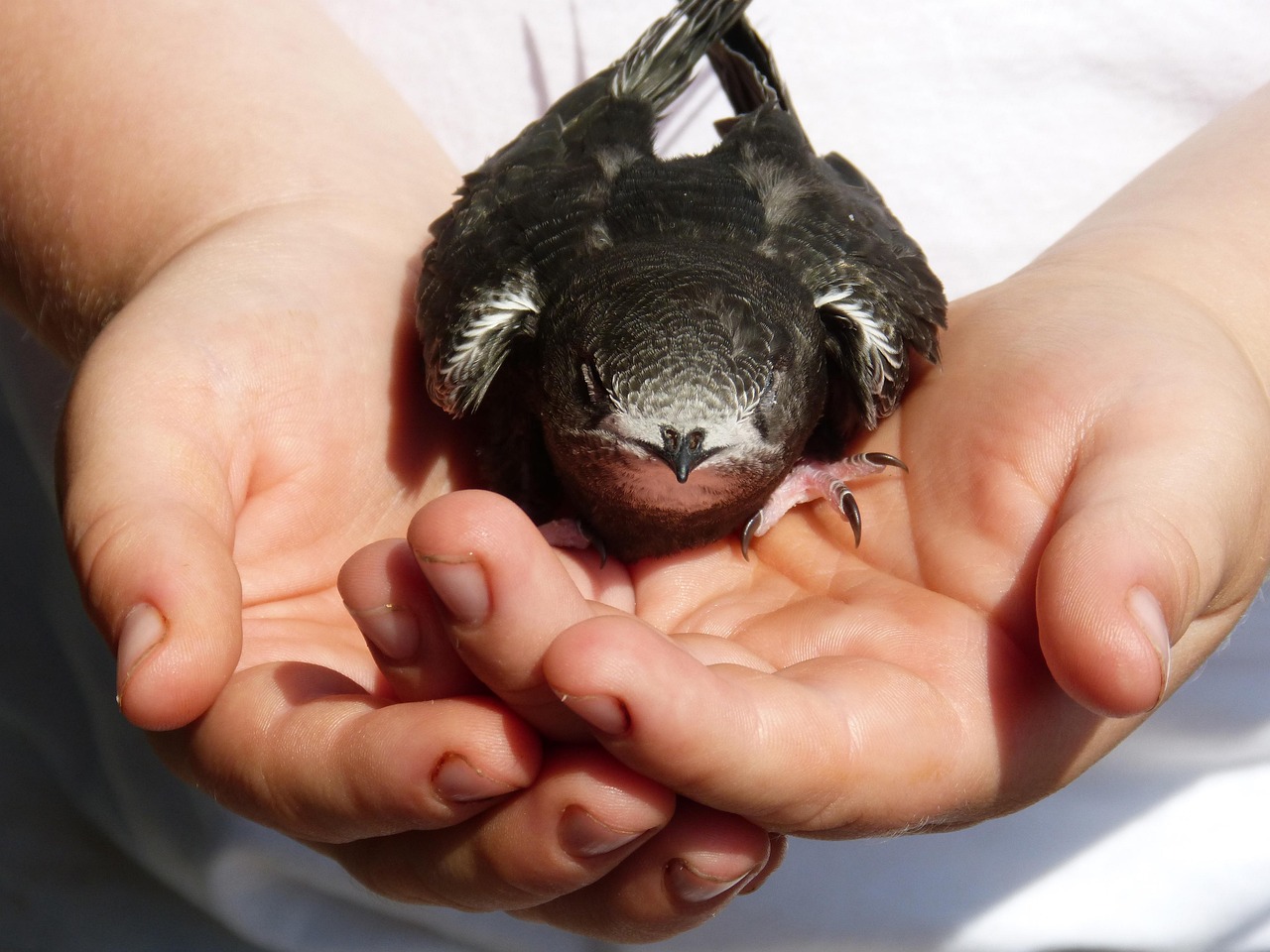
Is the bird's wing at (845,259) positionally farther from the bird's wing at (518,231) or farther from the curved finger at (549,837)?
the curved finger at (549,837)

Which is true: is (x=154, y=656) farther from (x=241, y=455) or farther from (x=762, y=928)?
(x=762, y=928)

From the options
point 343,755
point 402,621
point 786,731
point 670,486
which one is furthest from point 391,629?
point 670,486

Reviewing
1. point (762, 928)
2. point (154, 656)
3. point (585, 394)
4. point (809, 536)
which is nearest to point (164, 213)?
point (585, 394)

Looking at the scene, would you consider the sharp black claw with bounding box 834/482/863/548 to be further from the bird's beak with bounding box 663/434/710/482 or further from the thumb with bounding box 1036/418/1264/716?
the thumb with bounding box 1036/418/1264/716

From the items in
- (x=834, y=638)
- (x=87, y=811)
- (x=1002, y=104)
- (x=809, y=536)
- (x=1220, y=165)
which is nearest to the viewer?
(x=834, y=638)

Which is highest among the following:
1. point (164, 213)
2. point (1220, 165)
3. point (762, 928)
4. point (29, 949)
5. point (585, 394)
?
point (164, 213)

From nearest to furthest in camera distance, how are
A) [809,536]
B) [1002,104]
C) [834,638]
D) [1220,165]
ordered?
[834,638] → [809,536] → [1220,165] → [1002,104]

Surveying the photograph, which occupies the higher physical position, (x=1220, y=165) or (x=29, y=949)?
(x=29, y=949)

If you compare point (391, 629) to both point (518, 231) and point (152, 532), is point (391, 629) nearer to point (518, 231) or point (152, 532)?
point (152, 532)
